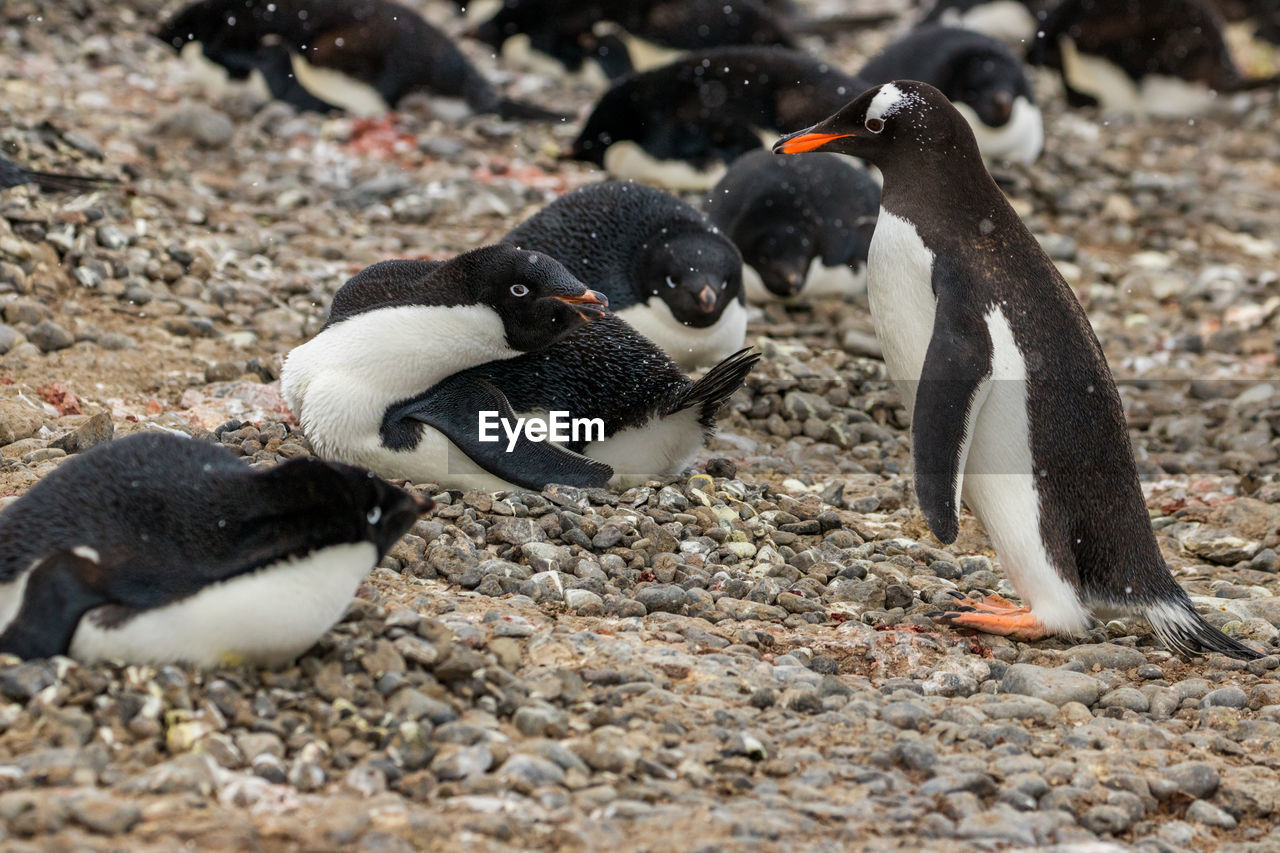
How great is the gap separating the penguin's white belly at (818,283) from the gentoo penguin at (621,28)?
4278mm

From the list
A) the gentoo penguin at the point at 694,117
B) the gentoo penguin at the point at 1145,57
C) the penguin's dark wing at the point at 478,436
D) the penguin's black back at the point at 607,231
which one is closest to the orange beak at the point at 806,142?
the penguin's dark wing at the point at 478,436

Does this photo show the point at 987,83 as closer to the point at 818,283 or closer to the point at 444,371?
the point at 818,283

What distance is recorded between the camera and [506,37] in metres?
11.7

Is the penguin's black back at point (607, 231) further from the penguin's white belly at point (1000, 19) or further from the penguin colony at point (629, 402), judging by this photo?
the penguin's white belly at point (1000, 19)

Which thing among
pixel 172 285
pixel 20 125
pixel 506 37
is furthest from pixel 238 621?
pixel 506 37

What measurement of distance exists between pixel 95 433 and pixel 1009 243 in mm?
2782

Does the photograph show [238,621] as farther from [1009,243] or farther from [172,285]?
[172,285]

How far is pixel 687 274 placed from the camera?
590cm

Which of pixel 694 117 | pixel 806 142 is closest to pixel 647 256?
pixel 806 142

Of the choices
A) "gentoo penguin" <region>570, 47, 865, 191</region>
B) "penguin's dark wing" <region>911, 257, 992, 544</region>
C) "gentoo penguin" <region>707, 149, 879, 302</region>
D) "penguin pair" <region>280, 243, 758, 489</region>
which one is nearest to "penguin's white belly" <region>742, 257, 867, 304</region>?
"gentoo penguin" <region>707, 149, 879, 302</region>

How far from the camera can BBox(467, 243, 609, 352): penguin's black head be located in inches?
173

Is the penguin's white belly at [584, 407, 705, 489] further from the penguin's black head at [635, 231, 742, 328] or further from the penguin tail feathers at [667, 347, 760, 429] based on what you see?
the penguin's black head at [635, 231, 742, 328]

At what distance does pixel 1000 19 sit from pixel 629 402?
9.38 m

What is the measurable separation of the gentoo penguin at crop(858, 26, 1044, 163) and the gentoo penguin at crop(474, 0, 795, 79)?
A: 166cm
